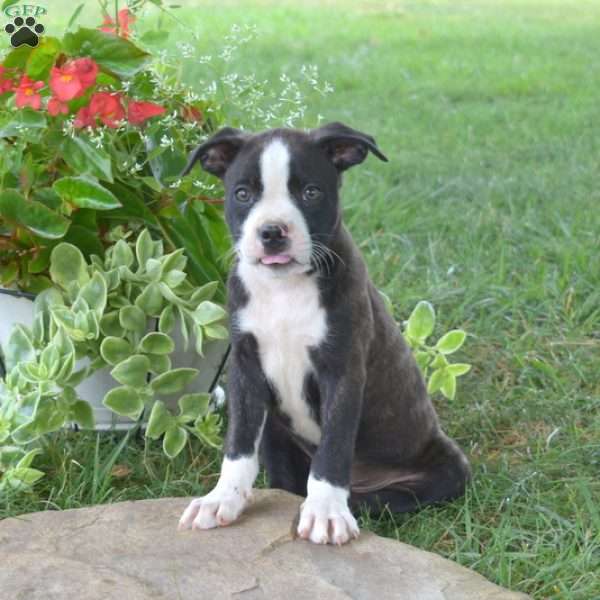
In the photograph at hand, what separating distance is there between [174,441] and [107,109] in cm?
100

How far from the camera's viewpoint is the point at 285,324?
3.07 metres

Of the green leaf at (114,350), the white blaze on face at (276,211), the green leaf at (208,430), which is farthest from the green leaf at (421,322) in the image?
the white blaze on face at (276,211)

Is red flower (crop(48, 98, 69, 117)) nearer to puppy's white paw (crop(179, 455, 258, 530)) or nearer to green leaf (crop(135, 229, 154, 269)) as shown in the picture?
green leaf (crop(135, 229, 154, 269))

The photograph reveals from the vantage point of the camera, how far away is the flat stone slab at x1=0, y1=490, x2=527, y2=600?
2.74m

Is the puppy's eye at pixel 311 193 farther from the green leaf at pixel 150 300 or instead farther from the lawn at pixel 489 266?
the lawn at pixel 489 266

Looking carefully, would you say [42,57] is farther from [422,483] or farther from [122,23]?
[422,483]

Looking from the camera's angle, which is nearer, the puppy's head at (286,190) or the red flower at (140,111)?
the puppy's head at (286,190)

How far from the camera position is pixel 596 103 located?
8422 mm

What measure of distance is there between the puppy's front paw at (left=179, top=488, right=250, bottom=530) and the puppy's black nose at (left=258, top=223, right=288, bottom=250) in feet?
2.26

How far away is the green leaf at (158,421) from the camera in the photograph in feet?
11.5

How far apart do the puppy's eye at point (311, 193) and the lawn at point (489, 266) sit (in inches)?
39.4

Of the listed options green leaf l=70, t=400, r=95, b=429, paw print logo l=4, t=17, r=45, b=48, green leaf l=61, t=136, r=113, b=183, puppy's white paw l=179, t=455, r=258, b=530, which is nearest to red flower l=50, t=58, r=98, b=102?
green leaf l=61, t=136, r=113, b=183

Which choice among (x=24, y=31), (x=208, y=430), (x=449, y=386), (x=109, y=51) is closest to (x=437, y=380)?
(x=449, y=386)

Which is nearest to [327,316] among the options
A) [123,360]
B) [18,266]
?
[123,360]
